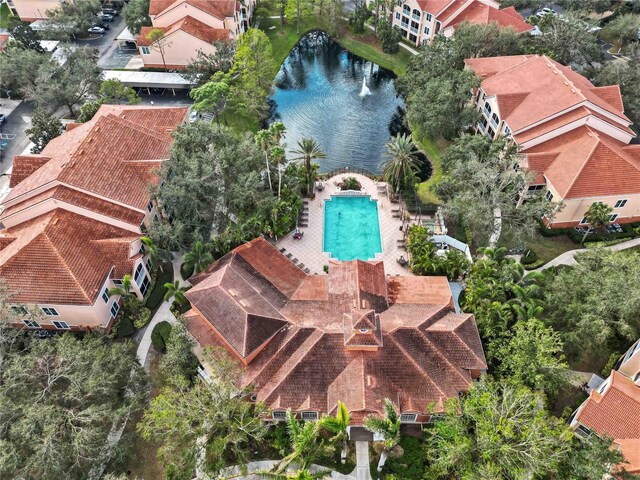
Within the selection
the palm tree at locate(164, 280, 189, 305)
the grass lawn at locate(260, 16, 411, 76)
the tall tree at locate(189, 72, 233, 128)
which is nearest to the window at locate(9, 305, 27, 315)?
the palm tree at locate(164, 280, 189, 305)

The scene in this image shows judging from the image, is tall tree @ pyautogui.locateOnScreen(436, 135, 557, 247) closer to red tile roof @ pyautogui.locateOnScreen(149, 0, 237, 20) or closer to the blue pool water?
the blue pool water

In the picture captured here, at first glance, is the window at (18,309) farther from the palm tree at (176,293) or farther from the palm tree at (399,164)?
the palm tree at (399,164)

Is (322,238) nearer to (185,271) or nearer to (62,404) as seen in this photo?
(185,271)

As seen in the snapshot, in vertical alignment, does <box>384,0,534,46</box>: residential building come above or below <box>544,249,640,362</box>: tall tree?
above

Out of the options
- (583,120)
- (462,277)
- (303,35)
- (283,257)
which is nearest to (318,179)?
(283,257)

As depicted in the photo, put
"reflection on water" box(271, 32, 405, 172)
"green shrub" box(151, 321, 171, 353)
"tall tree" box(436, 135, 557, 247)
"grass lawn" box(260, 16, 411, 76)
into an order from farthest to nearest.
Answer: "grass lawn" box(260, 16, 411, 76) → "reflection on water" box(271, 32, 405, 172) → "tall tree" box(436, 135, 557, 247) → "green shrub" box(151, 321, 171, 353)

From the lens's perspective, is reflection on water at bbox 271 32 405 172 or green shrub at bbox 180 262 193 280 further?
reflection on water at bbox 271 32 405 172

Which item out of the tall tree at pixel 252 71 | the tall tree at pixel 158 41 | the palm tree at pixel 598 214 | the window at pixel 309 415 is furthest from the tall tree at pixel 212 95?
the palm tree at pixel 598 214

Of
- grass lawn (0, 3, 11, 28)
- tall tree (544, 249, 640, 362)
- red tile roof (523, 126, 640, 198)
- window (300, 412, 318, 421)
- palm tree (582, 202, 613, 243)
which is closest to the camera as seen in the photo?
window (300, 412, 318, 421)
